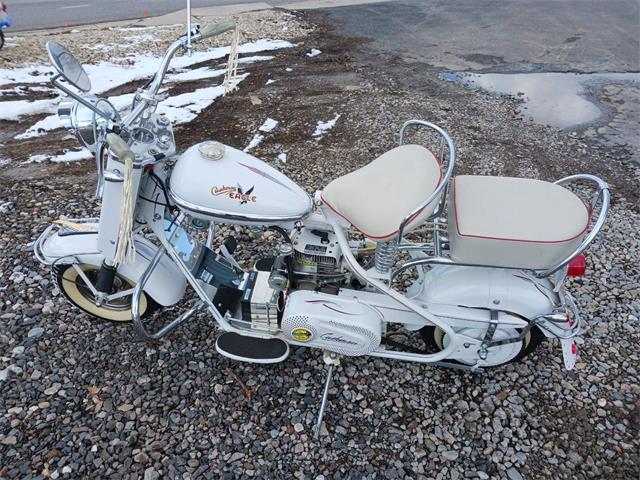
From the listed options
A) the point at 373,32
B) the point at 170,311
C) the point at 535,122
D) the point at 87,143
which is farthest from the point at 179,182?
the point at 373,32

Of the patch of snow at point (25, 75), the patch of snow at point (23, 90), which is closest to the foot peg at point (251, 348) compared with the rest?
the patch of snow at point (23, 90)

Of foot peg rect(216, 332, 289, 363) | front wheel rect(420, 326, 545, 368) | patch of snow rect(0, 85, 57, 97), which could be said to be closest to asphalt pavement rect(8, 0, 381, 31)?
patch of snow rect(0, 85, 57, 97)

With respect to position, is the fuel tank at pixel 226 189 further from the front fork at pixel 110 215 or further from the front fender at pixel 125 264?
the front fender at pixel 125 264

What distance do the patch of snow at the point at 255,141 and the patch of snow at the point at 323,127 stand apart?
709mm

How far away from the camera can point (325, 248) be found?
2857mm

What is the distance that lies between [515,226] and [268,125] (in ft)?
14.9

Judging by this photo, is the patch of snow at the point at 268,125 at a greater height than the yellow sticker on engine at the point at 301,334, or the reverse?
the yellow sticker on engine at the point at 301,334

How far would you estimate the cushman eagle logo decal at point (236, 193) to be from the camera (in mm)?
2432

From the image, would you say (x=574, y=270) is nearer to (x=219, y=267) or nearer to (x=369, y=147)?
(x=219, y=267)

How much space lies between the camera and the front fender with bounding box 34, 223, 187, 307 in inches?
117

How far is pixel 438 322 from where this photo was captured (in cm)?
266

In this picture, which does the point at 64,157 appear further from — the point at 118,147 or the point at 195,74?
the point at 118,147

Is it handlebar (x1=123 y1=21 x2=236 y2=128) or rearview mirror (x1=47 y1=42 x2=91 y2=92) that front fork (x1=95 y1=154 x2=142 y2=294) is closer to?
handlebar (x1=123 y1=21 x2=236 y2=128)

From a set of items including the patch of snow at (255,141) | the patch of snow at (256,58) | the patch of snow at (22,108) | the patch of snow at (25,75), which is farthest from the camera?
the patch of snow at (256,58)
